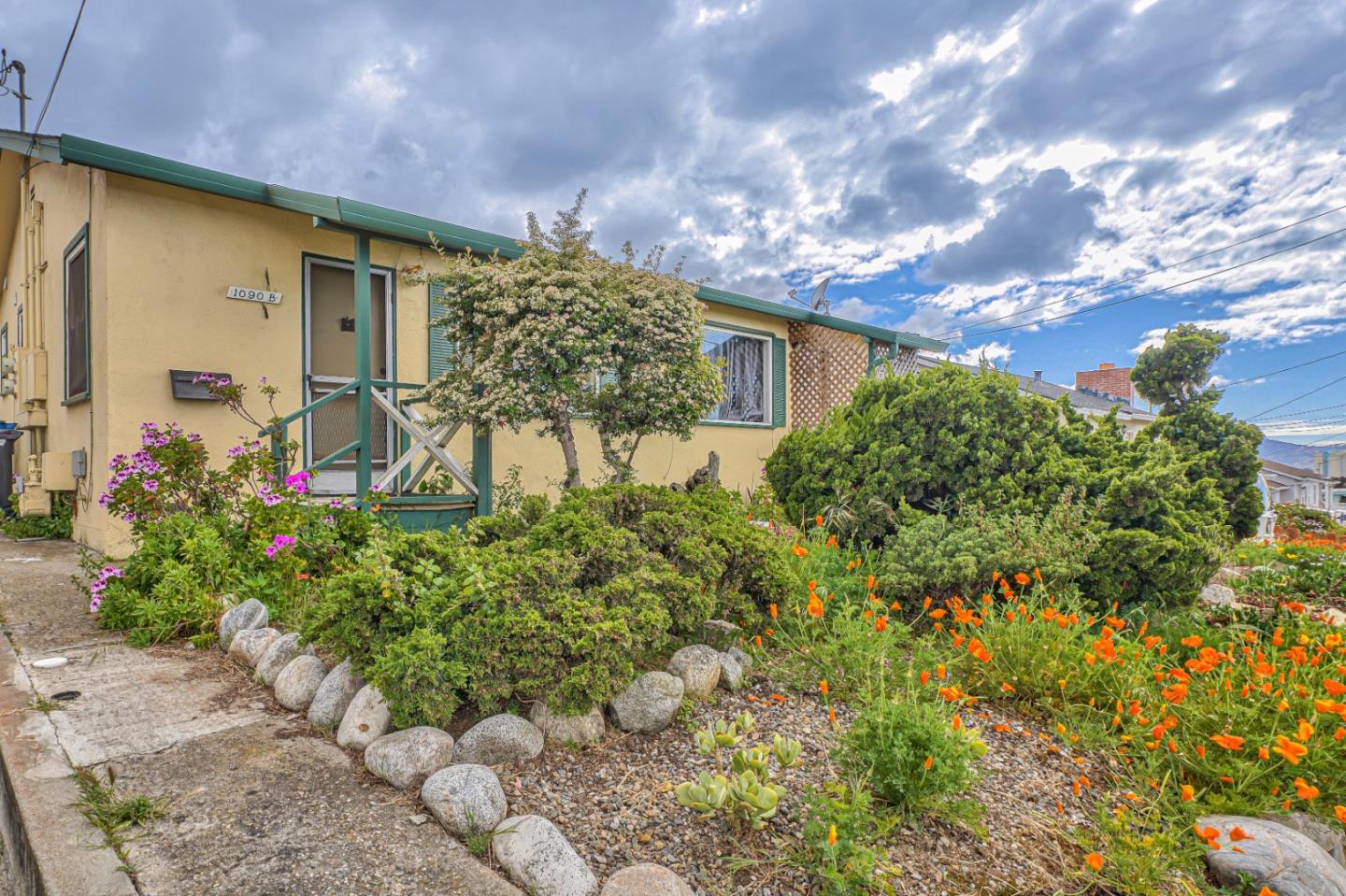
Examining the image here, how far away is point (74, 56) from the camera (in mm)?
7074

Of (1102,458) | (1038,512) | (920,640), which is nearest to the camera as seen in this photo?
(920,640)

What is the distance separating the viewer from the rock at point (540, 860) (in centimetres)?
149

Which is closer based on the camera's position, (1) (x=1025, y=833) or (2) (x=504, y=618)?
(1) (x=1025, y=833)

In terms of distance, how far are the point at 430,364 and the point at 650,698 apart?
4971mm

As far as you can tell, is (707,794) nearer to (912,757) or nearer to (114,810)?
(912,757)

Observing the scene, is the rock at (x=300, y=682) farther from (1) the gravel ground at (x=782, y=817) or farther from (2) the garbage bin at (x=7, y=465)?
(2) the garbage bin at (x=7, y=465)

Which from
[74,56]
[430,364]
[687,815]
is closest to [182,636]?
[687,815]

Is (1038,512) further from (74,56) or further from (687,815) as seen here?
(74,56)

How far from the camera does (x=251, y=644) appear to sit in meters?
2.94

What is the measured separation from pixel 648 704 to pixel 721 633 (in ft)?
1.99

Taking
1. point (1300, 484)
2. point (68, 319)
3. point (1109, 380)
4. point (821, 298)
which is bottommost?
point (1300, 484)

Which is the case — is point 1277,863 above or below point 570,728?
below

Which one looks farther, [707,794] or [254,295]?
[254,295]

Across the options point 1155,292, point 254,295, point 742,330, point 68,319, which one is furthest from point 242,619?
point 1155,292
